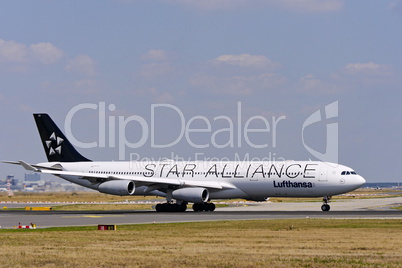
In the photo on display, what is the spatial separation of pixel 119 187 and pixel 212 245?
3245 cm

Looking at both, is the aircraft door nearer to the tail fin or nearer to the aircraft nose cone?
the aircraft nose cone

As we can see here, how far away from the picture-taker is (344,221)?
45.2 meters

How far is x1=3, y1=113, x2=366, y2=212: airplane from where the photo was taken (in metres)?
61.8

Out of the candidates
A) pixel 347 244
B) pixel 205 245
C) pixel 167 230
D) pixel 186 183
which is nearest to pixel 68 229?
pixel 167 230

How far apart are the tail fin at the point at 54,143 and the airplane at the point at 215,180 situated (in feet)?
9.69

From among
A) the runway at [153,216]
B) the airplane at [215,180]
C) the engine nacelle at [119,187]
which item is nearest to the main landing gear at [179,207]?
the airplane at [215,180]

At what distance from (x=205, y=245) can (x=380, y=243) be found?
7096 millimetres

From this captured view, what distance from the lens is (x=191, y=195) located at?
62.4m

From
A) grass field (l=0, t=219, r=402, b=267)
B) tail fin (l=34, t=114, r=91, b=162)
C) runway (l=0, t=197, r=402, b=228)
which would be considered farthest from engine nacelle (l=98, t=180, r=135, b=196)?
grass field (l=0, t=219, r=402, b=267)

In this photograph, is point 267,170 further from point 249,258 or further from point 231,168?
point 249,258

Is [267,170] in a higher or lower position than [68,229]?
higher

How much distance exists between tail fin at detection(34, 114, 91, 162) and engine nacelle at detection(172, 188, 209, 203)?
15.0m

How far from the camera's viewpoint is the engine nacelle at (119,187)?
61.7m

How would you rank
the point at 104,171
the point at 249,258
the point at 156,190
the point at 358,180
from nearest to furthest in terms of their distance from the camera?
the point at 249,258
the point at 358,180
the point at 156,190
the point at 104,171
